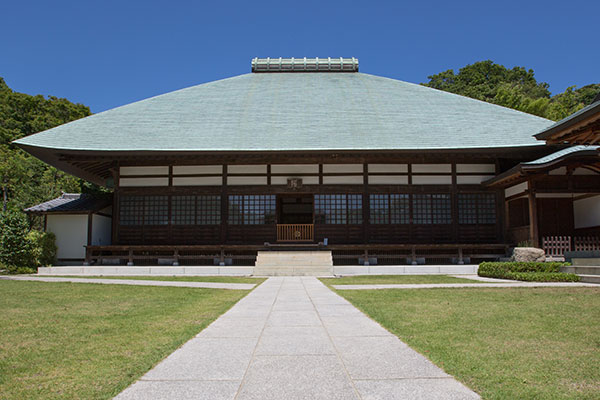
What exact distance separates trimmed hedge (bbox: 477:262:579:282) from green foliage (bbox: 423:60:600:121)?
23.8 m

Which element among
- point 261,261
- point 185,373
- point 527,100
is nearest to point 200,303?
point 185,373

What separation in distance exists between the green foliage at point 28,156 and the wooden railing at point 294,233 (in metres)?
14.7

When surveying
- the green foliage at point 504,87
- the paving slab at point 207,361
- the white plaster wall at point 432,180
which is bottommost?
the paving slab at point 207,361

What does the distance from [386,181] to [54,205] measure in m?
15.7

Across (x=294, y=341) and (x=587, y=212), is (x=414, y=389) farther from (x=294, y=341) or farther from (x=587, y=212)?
(x=587, y=212)

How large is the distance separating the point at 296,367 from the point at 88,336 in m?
2.69

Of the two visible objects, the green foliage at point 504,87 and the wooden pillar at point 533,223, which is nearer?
the wooden pillar at point 533,223

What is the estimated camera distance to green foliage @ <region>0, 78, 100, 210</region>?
30.8m

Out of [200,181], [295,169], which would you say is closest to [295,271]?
[295,169]

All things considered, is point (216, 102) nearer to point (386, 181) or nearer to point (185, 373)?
point (386, 181)

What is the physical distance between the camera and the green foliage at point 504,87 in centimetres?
3519

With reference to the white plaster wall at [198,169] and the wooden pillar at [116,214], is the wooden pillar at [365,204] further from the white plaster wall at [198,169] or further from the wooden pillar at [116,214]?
the wooden pillar at [116,214]

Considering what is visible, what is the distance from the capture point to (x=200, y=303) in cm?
790

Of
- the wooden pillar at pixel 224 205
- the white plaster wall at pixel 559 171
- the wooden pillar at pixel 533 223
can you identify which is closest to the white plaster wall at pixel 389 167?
the wooden pillar at pixel 533 223
